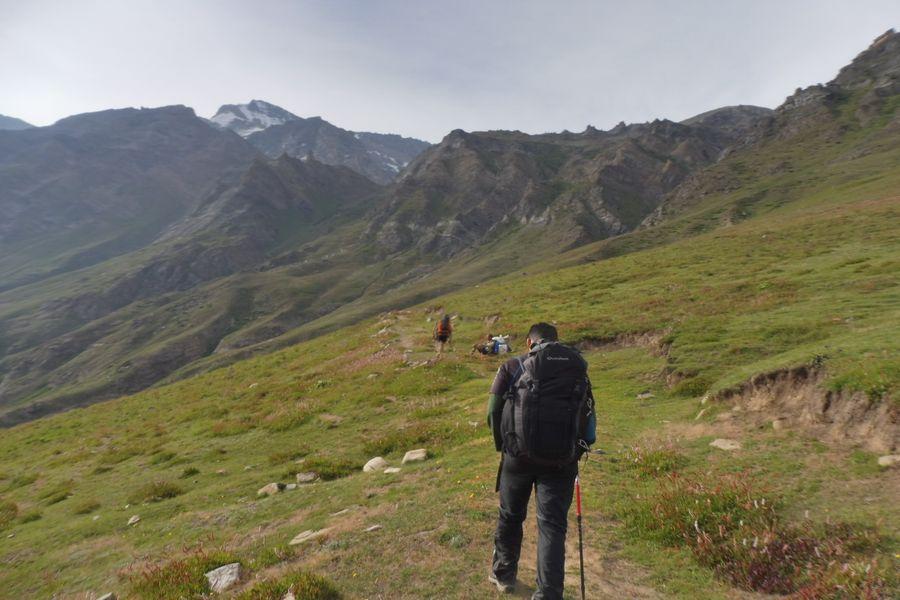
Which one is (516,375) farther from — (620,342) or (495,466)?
(620,342)

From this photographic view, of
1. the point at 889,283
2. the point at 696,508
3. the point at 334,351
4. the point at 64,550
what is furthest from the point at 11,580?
the point at 889,283

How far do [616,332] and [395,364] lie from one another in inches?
494

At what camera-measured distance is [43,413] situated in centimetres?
16025

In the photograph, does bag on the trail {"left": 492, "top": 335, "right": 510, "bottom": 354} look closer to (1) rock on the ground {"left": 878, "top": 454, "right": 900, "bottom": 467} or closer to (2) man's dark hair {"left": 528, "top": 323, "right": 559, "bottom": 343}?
(1) rock on the ground {"left": 878, "top": 454, "right": 900, "bottom": 467}

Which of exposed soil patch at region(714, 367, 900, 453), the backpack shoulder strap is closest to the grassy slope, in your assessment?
exposed soil patch at region(714, 367, 900, 453)

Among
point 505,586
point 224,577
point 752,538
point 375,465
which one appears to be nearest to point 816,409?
point 752,538

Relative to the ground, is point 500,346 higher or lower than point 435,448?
lower

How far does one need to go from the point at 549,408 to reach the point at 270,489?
33.4ft

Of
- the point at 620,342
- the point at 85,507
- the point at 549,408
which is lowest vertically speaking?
the point at 85,507

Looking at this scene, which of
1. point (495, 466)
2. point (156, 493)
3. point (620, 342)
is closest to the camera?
point (495, 466)

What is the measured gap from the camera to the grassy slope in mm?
8086

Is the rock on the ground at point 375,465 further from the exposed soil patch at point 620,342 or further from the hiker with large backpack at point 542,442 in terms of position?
the exposed soil patch at point 620,342

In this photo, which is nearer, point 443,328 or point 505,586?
point 505,586

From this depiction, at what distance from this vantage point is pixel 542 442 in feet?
21.1
